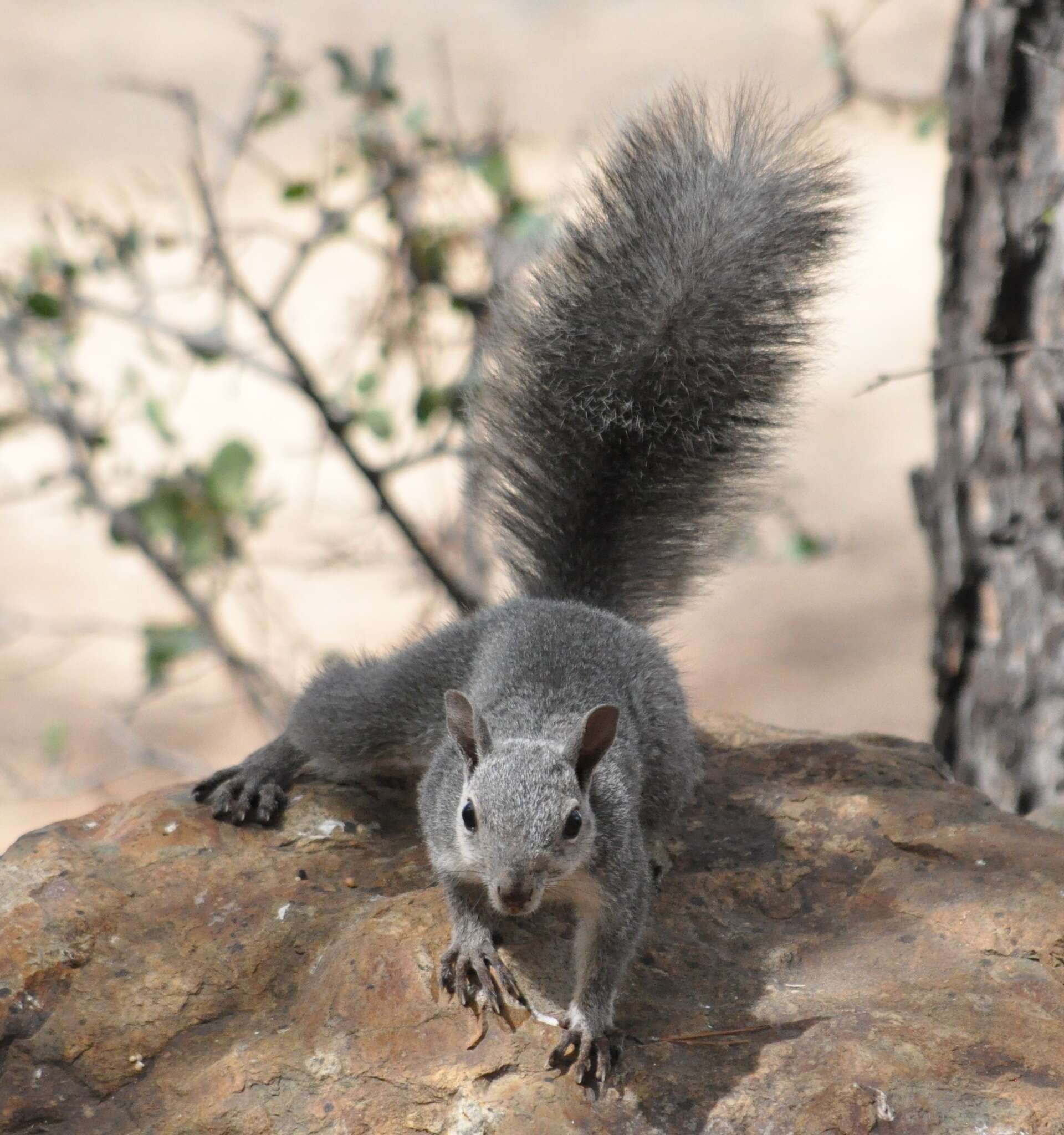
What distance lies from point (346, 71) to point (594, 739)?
2.32 m

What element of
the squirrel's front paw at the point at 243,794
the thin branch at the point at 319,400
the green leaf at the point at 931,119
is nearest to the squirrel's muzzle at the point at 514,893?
the squirrel's front paw at the point at 243,794

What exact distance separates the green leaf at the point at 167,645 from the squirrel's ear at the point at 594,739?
1.93 metres

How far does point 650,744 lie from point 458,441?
1.87m

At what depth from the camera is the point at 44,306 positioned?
368cm

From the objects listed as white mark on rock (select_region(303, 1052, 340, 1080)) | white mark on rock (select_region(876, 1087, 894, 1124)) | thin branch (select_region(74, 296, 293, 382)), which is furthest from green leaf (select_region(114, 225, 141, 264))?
white mark on rock (select_region(876, 1087, 894, 1124))

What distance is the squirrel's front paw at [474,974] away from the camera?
2.11 metres

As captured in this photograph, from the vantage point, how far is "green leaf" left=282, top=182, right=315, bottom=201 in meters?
3.71

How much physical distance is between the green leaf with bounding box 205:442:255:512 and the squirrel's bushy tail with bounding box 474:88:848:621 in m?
0.94

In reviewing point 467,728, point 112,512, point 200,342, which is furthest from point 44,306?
point 467,728

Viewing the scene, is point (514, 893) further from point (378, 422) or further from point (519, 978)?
point (378, 422)

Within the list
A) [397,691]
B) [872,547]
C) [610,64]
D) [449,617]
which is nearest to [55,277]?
[449,617]

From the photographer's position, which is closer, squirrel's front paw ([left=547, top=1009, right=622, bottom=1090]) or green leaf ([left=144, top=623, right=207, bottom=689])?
squirrel's front paw ([left=547, top=1009, right=622, bottom=1090])

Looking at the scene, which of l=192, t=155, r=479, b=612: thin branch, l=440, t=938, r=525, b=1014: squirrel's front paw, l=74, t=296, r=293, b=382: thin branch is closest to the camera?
l=440, t=938, r=525, b=1014: squirrel's front paw

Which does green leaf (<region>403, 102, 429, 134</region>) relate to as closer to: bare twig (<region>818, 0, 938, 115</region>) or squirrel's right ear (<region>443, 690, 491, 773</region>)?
bare twig (<region>818, 0, 938, 115</region>)
